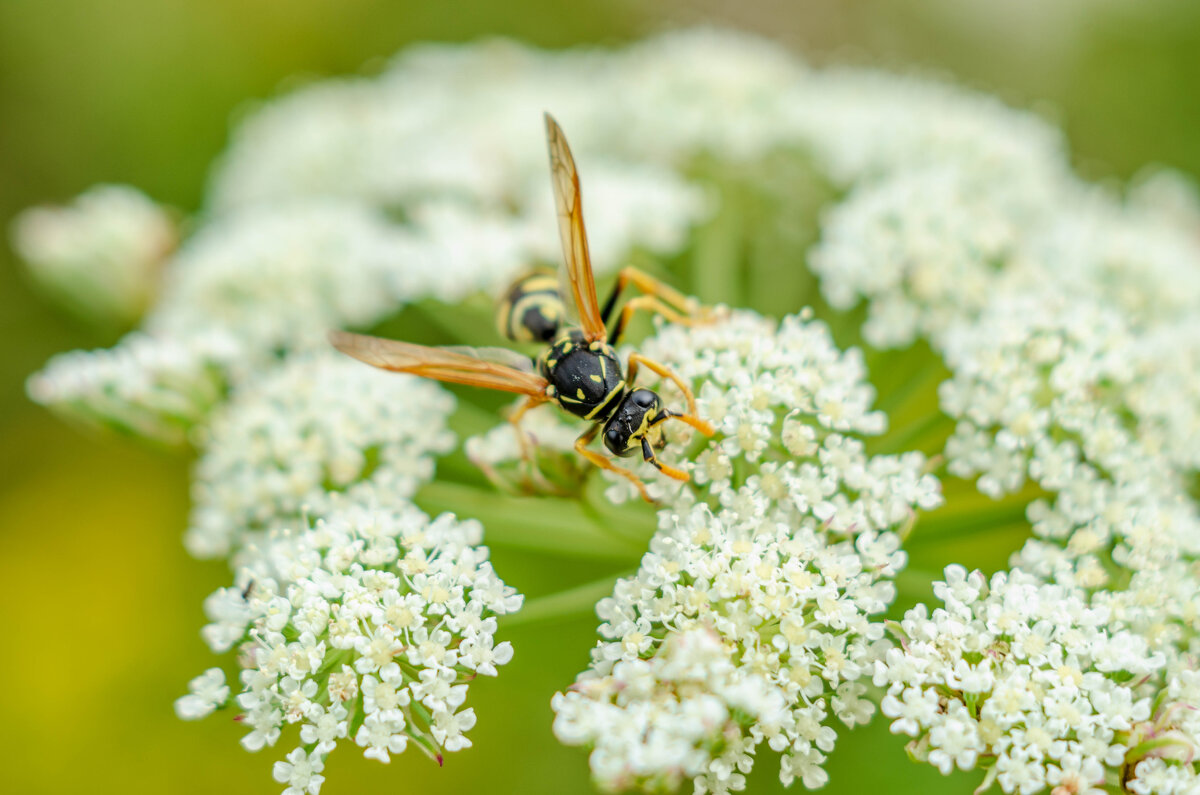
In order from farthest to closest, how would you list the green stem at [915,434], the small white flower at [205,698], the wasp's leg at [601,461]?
the green stem at [915,434] < the wasp's leg at [601,461] < the small white flower at [205,698]

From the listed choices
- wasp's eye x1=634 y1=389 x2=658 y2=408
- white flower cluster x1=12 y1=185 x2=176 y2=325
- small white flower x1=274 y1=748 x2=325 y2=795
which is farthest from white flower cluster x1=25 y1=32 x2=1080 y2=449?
small white flower x1=274 y1=748 x2=325 y2=795

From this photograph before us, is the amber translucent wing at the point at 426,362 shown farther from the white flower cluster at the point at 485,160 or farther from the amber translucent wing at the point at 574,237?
the white flower cluster at the point at 485,160

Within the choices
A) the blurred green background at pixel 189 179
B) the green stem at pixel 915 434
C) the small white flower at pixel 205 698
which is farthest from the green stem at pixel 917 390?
the small white flower at pixel 205 698

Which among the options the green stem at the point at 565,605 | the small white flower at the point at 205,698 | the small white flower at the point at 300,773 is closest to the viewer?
the small white flower at the point at 300,773

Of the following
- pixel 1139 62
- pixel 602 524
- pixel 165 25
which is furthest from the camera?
pixel 1139 62

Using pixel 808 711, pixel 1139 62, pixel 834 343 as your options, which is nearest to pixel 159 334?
pixel 834 343

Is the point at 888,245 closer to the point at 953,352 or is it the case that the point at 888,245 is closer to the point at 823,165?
the point at 953,352

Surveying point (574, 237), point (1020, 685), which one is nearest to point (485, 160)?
point (574, 237)
